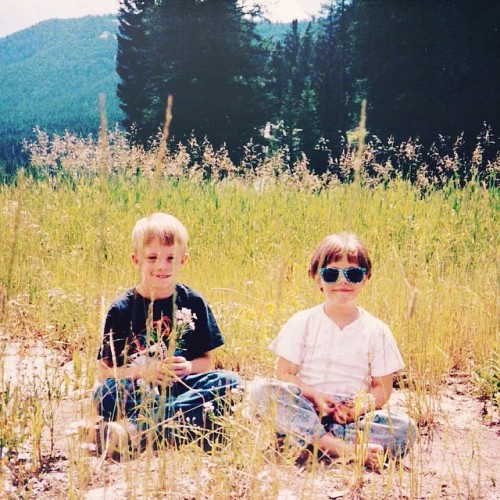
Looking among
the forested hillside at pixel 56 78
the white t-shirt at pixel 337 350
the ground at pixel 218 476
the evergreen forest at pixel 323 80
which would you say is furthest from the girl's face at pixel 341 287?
the forested hillside at pixel 56 78

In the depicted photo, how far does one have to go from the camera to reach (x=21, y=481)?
1897mm

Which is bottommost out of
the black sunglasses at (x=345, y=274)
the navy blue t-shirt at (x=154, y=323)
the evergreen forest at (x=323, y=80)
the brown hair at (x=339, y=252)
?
the navy blue t-shirt at (x=154, y=323)

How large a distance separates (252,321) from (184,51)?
71.6 feet

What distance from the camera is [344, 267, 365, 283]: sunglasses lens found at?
2.42 m

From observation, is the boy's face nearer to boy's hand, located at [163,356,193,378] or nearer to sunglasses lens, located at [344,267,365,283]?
boy's hand, located at [163,356,193,378]

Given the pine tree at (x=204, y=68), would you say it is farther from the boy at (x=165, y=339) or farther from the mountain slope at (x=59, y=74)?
the mountain slope at (x=59, y=74)

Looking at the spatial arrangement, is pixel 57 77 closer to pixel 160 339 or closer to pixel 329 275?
pixel 329 275

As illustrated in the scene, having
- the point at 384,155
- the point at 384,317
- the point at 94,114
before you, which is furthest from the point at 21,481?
the point at 94,114

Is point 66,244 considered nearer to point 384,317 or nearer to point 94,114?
point 384,317

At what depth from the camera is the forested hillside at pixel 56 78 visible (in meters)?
57.3

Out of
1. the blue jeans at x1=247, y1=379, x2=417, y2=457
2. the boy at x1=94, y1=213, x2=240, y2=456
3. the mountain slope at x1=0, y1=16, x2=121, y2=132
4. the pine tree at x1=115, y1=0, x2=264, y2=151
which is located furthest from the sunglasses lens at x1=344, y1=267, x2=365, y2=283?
→ the mountain slope at x1=0, y1=16, x2=121, y2=132

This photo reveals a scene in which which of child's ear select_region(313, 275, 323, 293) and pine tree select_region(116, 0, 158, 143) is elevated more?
pine tree select_region(116, 0, 158, 143)

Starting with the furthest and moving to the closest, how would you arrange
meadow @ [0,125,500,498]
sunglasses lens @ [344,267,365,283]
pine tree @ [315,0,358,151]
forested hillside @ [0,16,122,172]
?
1. forested hillside @ [0,16,122,172]
2. pine tree @ [315,0,358,151]
3. sunglasses lens @ [344,267,365,283]
4. meadow @ [0,125,500,498]

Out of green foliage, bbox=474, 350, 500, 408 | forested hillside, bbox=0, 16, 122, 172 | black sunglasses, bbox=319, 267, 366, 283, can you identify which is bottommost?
green foliage, bbox=474, 350, 500, 408
